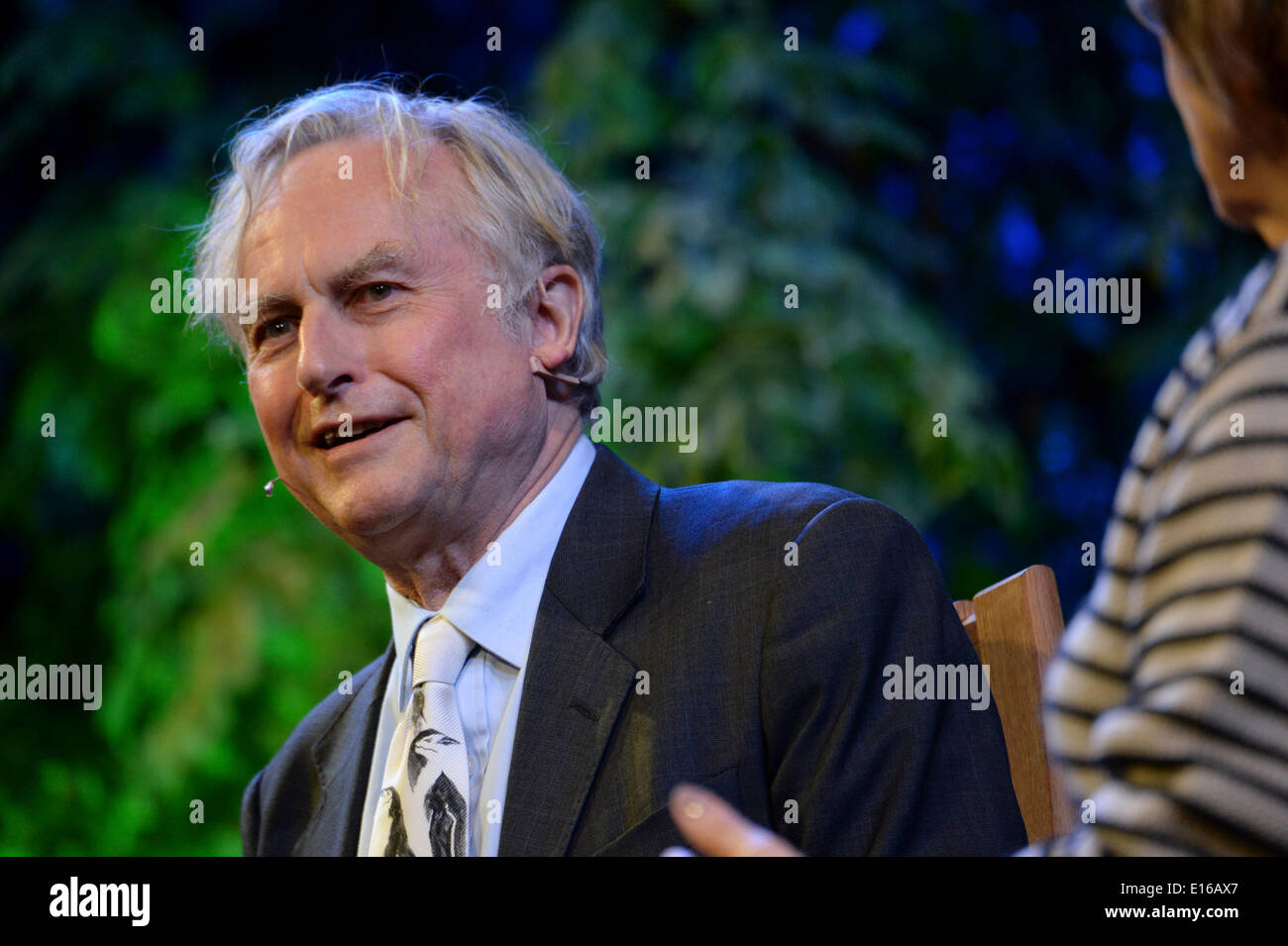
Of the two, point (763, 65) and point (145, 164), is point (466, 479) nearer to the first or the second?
point (763, 65)

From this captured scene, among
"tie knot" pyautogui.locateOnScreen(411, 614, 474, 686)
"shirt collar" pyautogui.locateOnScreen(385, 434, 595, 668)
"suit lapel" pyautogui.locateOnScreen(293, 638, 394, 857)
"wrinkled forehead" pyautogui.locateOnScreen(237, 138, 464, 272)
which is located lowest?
"suit lapel" pyautogui.locateOnScreen(293, 638, 394, 857)

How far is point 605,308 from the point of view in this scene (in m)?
3.96

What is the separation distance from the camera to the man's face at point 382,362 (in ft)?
5.67

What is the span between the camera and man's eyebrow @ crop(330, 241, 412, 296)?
5.76ft

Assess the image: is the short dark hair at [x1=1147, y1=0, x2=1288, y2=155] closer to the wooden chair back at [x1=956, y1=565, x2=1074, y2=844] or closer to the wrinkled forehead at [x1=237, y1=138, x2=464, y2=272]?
the wooden chair back at [x1=956, y1=565, x2=1074, y2=844]

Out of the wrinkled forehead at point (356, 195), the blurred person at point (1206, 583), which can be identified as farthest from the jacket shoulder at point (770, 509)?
the blurred person at point (1206, 583)

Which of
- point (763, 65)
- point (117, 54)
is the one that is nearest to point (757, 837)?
point (763, 65)

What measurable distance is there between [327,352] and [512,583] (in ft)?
1.27

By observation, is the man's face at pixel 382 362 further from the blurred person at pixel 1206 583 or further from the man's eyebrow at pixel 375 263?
the blurred person at pixel 1206 583

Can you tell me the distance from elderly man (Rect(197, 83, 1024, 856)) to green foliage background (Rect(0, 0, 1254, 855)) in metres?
1.88

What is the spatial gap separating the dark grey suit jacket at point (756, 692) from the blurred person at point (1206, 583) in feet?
1.46

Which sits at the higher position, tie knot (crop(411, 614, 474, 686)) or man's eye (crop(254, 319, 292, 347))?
man's eye (crop(254, 319, 292, 347))

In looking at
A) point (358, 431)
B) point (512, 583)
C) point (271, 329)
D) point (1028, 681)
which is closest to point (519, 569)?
point (512, 583)

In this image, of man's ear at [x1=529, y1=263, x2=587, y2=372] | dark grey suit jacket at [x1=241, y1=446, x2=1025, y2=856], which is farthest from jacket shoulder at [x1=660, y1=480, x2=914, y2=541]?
man's ear at [x1=529, y1=263, x2=587, y2=372]
